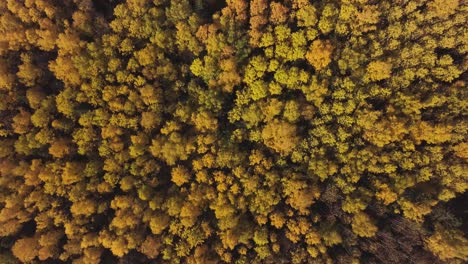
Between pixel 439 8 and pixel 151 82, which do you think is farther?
A: pixel 151 82

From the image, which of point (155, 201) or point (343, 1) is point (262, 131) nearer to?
point (155, 201)

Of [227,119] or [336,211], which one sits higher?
[227,119]

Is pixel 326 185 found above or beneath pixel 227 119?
beneath

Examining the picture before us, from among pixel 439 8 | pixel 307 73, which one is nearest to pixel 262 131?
pixel 307 73

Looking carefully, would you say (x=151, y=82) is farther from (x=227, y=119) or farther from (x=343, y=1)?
(x=343, y=1)

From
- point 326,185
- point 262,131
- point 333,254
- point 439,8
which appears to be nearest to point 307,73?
point 262,131

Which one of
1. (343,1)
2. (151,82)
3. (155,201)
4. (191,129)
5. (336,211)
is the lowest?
→ (155,201)
